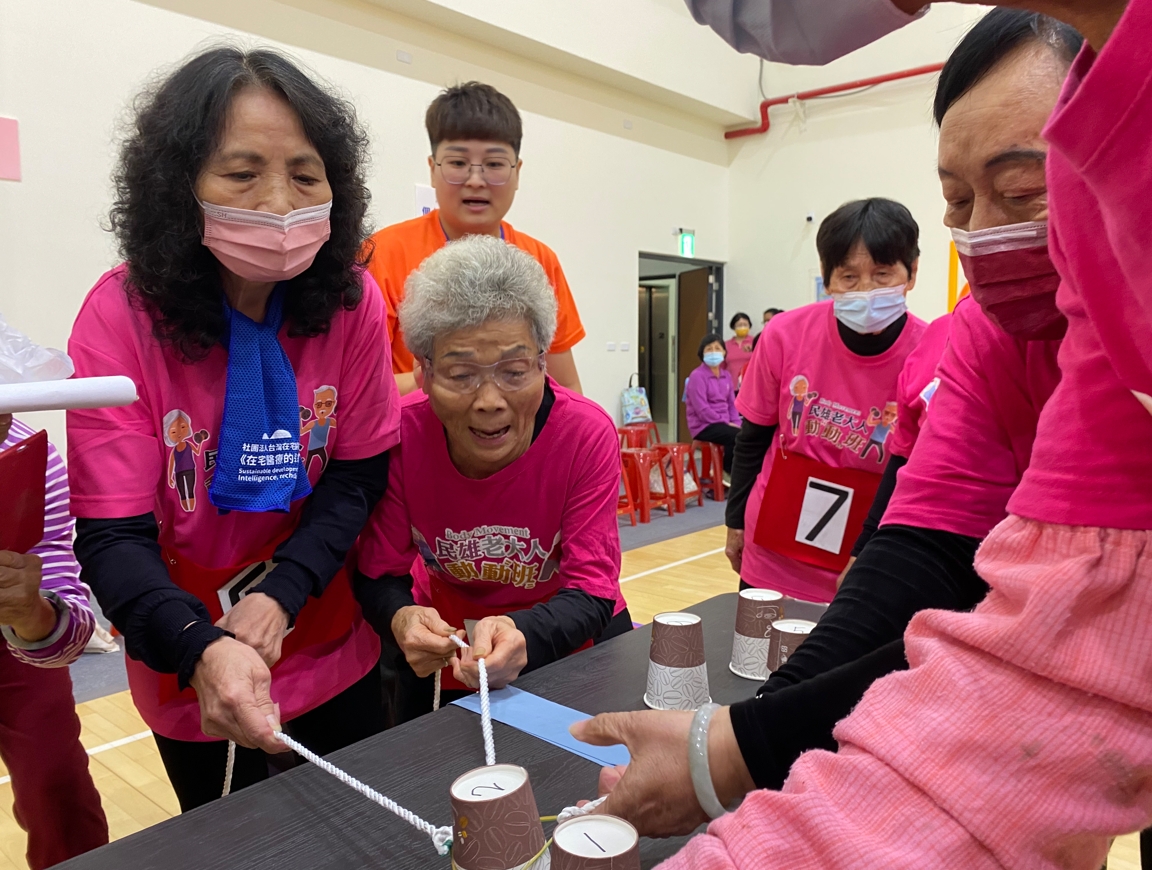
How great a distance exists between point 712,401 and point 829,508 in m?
5.52

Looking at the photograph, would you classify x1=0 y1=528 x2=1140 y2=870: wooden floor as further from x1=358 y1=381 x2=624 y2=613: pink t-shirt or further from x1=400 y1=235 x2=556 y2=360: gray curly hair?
Result: x1=400 y1=235 x2=556 y2=360: gray curly hair

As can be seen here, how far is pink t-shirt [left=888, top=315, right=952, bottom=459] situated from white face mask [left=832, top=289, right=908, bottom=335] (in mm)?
228

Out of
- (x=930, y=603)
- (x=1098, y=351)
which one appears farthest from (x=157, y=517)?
(x=1098, y=351)

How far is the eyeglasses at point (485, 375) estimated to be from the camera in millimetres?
1684

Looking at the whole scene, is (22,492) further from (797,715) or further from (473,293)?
(797,715)

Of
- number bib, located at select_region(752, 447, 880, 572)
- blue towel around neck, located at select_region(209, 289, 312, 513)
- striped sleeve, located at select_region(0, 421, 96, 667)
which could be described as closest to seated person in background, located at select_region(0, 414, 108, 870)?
striped sleeve, located at select_region(0, 421, 96, 667)

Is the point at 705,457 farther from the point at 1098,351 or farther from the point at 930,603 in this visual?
the point at 1098,351

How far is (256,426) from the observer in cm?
147

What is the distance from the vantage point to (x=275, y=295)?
1.61 m

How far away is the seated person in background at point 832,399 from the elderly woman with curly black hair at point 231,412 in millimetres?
1310

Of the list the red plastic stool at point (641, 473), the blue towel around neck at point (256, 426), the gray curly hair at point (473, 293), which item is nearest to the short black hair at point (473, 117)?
the gray curly hair at point (473, 293)

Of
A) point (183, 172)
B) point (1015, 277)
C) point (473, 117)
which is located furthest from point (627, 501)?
point (1015, 277)

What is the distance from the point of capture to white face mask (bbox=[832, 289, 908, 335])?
2398mm

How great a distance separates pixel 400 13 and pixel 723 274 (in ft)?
17.2
